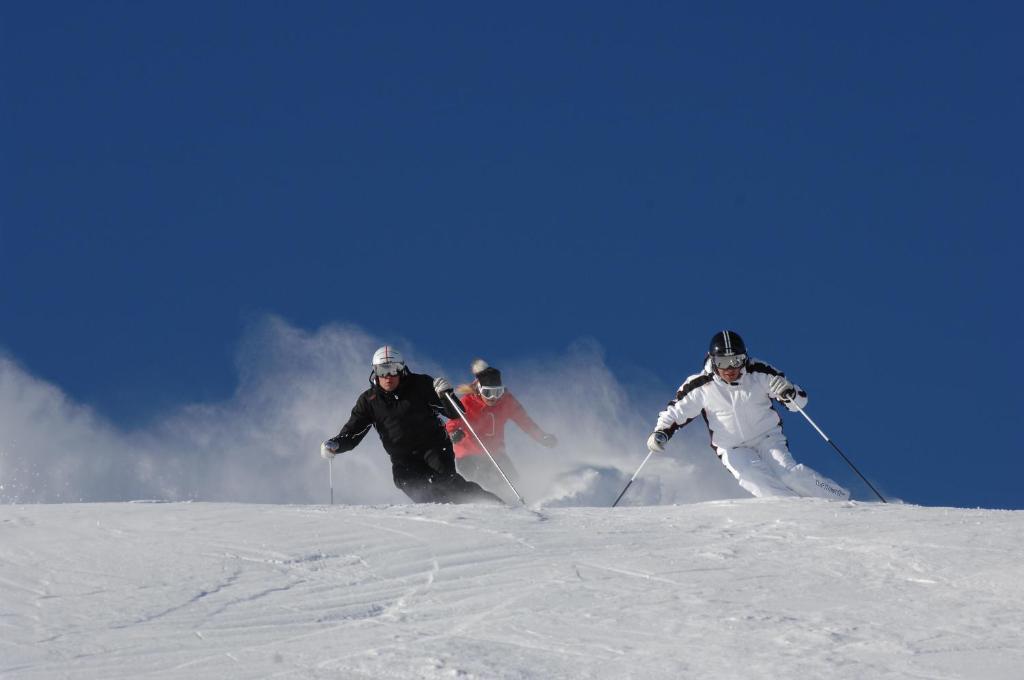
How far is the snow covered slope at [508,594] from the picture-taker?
5.75 metres

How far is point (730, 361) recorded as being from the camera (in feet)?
40.9

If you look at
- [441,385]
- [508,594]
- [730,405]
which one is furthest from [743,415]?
[508,594]

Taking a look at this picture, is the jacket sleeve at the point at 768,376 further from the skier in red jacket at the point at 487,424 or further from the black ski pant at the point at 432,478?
the skier in red jacket at the point at 487,424

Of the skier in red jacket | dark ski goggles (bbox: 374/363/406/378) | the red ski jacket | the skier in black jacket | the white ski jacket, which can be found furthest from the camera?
the red ski jacket

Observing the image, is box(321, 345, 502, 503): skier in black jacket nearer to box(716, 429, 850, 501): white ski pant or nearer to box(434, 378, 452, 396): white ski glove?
box(434, 378, 452, 396): white ski glove

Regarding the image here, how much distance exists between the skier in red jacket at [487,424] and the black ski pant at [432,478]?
2.78 metres

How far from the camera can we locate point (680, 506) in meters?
10.6

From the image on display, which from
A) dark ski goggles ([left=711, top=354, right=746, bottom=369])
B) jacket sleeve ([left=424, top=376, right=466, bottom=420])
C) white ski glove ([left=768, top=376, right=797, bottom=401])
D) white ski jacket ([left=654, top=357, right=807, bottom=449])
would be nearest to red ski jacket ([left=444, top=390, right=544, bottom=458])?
jacket sleeve ([left=424, top=376, right=466, bottom=420])

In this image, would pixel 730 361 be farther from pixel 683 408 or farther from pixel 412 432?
pixel 412 432

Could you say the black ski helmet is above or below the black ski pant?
above

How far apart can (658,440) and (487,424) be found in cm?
437

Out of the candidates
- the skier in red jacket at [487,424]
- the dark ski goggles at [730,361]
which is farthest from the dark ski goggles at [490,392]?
Result: the dark ski goggles at [730,361]

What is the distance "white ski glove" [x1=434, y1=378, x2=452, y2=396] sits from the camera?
529 inches

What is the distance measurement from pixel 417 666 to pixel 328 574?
2042 millimetres
